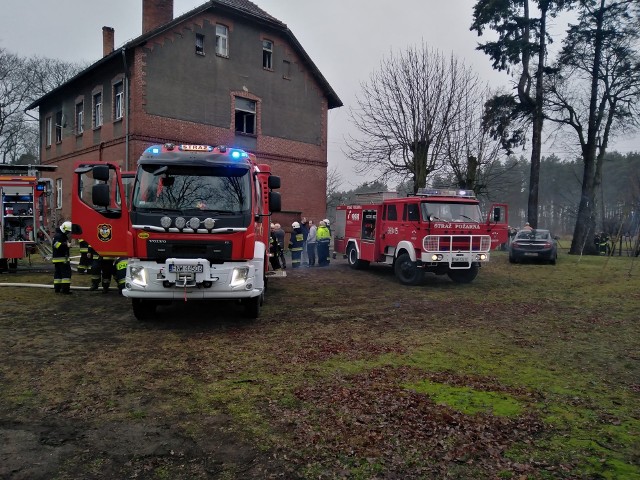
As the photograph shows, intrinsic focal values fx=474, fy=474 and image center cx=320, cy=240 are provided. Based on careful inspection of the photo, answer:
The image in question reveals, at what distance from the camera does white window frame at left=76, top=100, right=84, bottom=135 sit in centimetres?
2419

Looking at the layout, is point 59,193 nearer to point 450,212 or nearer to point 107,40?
point 107,40

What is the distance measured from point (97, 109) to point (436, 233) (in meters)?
18.2

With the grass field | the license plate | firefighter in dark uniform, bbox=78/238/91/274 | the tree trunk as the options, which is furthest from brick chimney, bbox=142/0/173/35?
the tree trunk

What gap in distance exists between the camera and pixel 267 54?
2331 centimetres

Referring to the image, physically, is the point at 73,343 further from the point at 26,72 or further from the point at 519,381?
the point at 26,72

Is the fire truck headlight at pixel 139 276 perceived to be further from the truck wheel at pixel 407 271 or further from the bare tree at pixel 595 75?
the bare tree at pixel 595 75

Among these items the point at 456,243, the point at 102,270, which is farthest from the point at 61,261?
the point at 456,243

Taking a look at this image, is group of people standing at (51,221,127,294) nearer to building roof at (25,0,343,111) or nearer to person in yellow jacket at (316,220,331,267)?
person in yellow jacket at (316,220,331,267)

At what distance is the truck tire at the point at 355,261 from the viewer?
16500 mm

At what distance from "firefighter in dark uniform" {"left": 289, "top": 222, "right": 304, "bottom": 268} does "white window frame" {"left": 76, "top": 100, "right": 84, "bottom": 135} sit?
14.3m

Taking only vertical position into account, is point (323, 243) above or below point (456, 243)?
below

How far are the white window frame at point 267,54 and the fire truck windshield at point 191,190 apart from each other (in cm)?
1730

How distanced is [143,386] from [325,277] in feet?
32.1

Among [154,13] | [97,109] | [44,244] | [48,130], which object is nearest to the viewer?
[44,244]
